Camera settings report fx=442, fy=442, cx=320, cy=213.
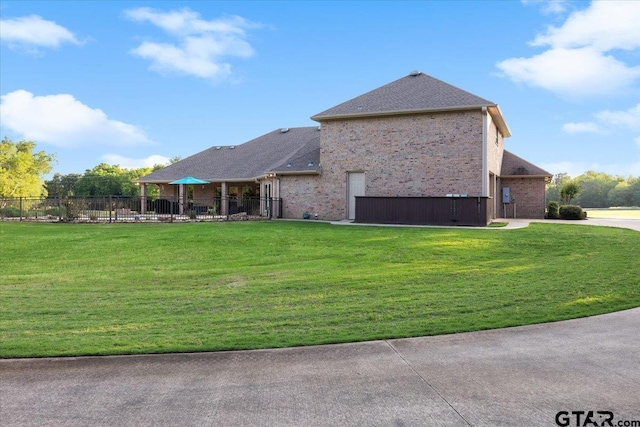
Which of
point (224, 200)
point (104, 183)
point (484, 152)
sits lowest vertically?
point (224, 200)

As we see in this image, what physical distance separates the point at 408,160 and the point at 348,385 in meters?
21.2

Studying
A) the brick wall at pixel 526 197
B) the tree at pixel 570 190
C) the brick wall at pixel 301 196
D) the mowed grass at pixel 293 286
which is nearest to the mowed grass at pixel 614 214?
the tree at pixel 570 190

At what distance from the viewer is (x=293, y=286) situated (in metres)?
9.21

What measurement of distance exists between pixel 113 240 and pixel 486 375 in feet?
54.2

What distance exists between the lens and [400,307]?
7.40 metres

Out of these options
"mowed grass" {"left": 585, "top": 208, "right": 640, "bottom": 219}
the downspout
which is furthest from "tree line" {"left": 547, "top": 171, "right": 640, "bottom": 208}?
the downspout

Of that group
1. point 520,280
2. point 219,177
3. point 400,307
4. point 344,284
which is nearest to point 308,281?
point 344,284

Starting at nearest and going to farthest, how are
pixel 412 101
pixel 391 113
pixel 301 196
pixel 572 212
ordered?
pixel 391 113 < pixel 412 101 < pixel 301 196 < pixel 572 212

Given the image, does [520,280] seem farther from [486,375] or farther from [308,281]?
[486,375]

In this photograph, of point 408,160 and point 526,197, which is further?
point 526,197

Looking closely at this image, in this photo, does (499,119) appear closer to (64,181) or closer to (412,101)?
(412,101)

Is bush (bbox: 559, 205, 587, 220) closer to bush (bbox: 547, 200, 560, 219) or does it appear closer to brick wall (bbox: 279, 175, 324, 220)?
bush (bbox: 547, 200, 560, 219)

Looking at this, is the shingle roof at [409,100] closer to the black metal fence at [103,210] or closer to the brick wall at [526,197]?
the black metal fence at [103,210]

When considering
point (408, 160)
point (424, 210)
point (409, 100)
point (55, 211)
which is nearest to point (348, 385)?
point (424, 210)
